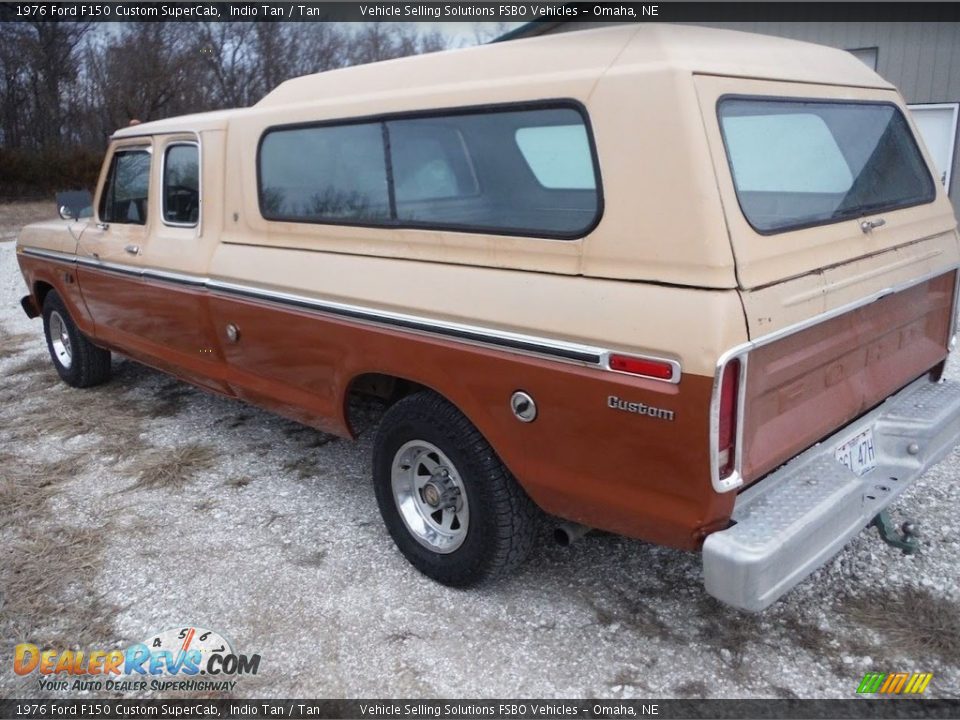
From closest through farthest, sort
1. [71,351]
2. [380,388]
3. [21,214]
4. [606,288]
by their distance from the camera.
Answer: [606,288] → [380,388] → [71,351] → [21,214]

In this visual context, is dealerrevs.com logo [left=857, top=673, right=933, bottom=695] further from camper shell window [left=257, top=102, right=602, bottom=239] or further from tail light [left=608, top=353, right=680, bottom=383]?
camper shell window [left=257, top=102, right=602, bottom=239]

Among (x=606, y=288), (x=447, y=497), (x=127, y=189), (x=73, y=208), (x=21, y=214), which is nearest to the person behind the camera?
(x=606, y=288)

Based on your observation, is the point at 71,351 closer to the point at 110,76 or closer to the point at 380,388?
the point at 380,388

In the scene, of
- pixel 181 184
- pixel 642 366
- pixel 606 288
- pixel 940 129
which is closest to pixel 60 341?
pixel 181 184

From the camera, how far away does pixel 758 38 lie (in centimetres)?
302

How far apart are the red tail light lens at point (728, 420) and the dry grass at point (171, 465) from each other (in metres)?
3.05

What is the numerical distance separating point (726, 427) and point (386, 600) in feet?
5.30

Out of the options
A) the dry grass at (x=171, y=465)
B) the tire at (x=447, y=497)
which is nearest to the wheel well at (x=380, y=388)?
the tire at (x=447, y=497)

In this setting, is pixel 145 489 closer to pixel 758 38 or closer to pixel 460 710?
pixel 460 710

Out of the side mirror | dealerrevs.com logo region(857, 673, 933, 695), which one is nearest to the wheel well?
dealerrevs.com logo region(857, 673, 933, 695)

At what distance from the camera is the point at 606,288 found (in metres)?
2.44

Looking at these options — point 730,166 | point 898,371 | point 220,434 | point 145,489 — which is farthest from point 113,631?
point 898,371

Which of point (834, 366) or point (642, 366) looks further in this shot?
point (834, 366)

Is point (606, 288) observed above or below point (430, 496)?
above
